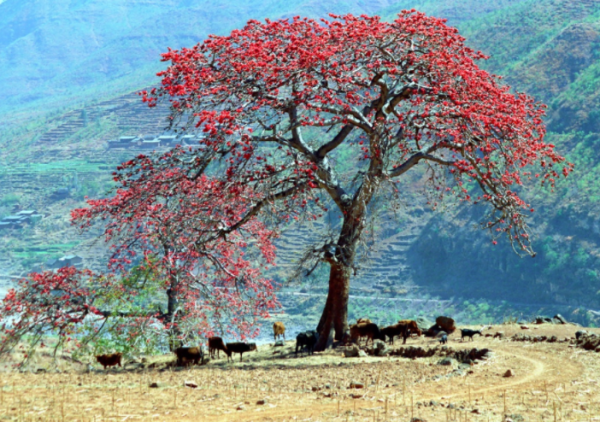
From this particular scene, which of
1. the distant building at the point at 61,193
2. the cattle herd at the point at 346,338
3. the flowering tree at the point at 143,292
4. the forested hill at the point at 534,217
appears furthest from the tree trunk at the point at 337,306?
the distant building at the point at 61,193

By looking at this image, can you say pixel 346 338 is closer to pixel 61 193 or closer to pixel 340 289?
pixel 340 289

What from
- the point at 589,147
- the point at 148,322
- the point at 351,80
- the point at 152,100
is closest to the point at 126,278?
the point at 148,322

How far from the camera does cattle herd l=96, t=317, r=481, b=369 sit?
14.3 metres

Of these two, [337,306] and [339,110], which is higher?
[339,110]

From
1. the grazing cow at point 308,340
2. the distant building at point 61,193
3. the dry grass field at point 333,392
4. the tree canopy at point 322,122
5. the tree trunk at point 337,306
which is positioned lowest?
the dry grass field at point 333,392

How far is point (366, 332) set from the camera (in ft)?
51.6

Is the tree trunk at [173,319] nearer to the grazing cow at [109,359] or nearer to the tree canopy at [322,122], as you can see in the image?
the tree canopy at [322,122]

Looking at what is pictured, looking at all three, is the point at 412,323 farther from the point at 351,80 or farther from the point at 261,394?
the point at 261,394

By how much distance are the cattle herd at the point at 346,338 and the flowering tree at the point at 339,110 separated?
51 cm

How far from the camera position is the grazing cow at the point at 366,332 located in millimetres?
15641

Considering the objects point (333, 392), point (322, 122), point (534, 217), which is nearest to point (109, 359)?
point (322, 122)

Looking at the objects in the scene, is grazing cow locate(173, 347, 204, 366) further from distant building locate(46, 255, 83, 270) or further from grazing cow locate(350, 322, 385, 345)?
distant building locate(46, 255, 83, 270)

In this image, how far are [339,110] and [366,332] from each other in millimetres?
4622

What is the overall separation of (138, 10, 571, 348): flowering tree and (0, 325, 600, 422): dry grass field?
3210mm
